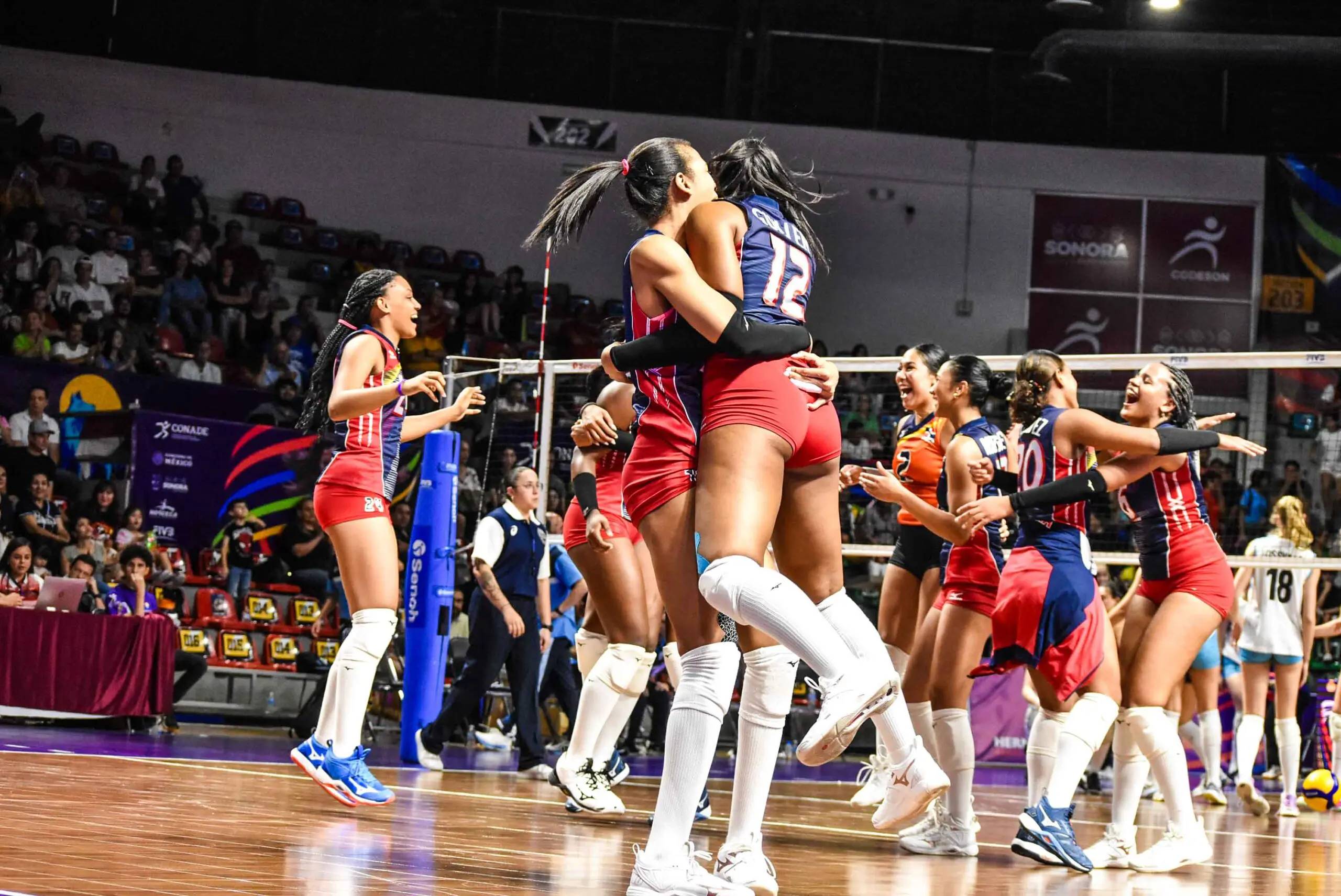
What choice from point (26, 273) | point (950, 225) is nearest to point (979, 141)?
point (950, 225)

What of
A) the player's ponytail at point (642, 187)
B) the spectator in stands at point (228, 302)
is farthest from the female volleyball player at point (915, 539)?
the spectator in stands at point (228, 302)

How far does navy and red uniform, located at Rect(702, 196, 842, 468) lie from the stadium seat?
56.6ft

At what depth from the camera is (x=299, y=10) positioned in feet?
70.6

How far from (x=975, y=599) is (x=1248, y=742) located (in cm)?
516

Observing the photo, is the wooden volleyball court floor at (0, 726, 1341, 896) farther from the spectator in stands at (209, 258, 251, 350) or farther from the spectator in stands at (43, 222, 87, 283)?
the spectator in stands at (209, 258, 251, 350)


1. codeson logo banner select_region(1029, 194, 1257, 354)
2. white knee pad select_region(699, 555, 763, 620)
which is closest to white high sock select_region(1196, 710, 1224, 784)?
white knee pad select_region(699, 555, 763, 620)

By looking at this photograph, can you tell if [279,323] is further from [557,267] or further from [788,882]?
[788,882]

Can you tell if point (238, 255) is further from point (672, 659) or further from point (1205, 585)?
point (1205, 585)

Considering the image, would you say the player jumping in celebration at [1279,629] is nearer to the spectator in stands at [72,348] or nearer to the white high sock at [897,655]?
the white high sock at [897,655]

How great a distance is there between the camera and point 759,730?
12.6ft

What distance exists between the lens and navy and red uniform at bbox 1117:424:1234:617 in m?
6.02

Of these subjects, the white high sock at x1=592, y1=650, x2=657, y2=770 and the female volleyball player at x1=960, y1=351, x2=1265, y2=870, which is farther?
the white high sock at x1=592, y1=650, x2=657, y2=770

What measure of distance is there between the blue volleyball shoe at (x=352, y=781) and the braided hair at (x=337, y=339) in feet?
4.75

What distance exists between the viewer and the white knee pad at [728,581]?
140 inches
